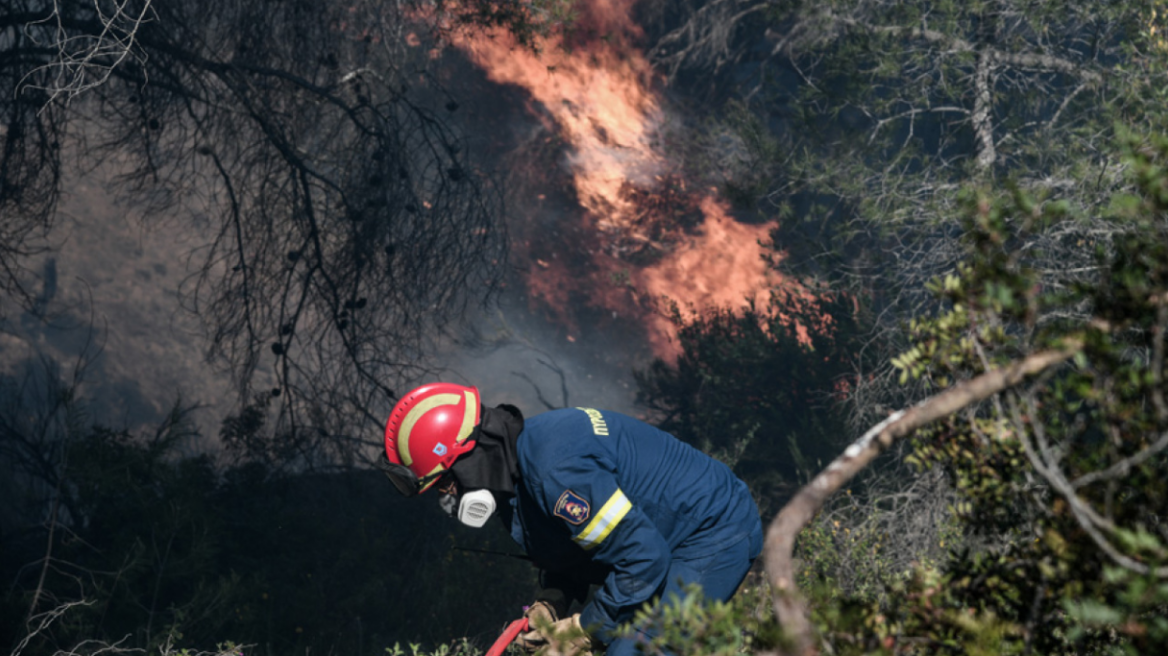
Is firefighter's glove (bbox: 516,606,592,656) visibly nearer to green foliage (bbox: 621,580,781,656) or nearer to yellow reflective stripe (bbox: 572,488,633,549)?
yellow reflective stripe (bbox: 572,488,633,549)

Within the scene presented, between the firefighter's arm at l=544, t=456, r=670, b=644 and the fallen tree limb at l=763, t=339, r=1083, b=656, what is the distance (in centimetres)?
152

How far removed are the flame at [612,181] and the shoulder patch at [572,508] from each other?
1204cm

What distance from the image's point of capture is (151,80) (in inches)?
208

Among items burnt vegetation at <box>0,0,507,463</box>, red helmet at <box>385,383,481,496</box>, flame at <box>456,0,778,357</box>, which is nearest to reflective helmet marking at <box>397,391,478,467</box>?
red helmet at <box>385,383,481,496</box>

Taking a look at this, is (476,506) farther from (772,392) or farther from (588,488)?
(772,392)

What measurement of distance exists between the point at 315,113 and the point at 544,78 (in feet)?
32.3

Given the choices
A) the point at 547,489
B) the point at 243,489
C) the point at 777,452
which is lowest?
the point at 547,489

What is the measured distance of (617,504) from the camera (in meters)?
2.93

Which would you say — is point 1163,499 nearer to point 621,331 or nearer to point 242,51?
point 242,51

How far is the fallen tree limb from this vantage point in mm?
1281

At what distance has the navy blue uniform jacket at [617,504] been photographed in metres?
2.96

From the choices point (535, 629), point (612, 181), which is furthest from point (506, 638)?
point (612, 181)

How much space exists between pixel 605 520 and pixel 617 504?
0.23 feet

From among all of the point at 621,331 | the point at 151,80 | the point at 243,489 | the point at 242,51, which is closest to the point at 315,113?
the point at 242,51
